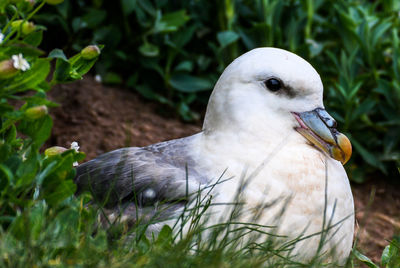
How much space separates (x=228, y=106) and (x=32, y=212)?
100cm

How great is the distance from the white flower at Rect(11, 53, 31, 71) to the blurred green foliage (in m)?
2.37

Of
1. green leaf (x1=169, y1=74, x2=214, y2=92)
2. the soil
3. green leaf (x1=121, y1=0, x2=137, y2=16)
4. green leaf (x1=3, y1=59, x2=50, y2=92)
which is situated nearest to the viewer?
green leaf (x1=3, y1=59, x2=50, y2=92)

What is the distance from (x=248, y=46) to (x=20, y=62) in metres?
2.61

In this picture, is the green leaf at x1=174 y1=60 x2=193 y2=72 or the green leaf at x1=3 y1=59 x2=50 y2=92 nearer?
the green leaf at x1=3 y1=59 x2=50 y2=92

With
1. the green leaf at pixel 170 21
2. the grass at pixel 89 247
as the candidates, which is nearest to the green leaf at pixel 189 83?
the green leaf at pixel 170 21

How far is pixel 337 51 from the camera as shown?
464 centimetres

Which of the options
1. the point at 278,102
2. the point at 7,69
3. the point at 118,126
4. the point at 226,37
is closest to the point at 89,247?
the point at 7,69

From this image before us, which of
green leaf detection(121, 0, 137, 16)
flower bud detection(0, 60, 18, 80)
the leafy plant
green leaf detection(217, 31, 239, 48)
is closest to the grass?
the leafy plant

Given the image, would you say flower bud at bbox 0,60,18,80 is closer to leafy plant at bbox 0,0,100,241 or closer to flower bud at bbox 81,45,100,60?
leafy plant at bbox 0,0,100,241

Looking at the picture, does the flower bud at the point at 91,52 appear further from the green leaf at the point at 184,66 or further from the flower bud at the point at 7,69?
the green leaf at the point at 184,66

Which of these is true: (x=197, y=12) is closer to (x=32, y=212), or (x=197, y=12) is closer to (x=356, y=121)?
(x=356, y=121)

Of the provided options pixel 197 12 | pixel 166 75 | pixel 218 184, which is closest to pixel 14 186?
pixel 218 184

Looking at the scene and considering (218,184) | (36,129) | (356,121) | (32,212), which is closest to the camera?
(32,212)

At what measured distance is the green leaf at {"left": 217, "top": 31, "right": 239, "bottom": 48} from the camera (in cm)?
436
